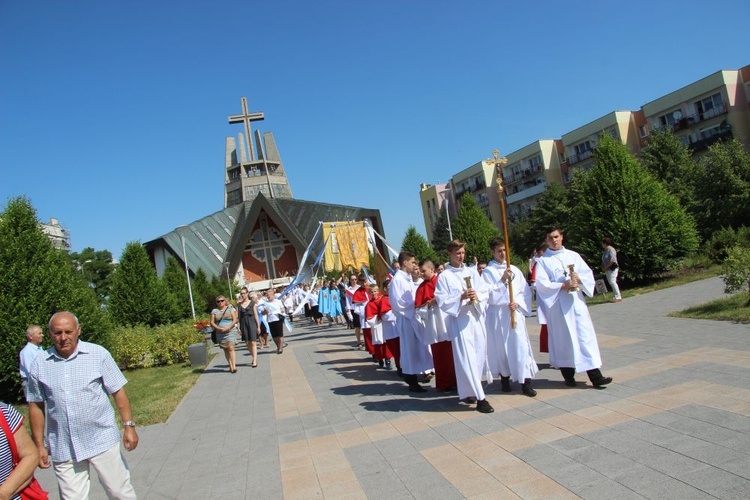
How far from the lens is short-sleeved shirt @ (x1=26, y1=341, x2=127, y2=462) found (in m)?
3.83

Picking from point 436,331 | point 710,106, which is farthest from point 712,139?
point 436,331

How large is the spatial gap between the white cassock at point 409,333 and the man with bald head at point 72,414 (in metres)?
4.90

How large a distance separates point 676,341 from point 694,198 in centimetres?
2507

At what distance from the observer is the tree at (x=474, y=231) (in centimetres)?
3259

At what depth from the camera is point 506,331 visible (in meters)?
7.28

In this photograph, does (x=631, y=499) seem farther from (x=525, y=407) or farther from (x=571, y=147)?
(x=571, y=147)

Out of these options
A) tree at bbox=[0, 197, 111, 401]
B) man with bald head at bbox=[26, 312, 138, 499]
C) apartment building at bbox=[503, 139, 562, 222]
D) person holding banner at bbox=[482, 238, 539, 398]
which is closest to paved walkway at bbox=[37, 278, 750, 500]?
person holding banner at bbox=[482, 238, 539, 398]

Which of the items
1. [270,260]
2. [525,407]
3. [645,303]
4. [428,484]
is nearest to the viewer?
[428,484]

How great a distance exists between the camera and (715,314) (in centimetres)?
1009

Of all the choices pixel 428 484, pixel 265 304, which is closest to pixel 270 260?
pixel 265 304

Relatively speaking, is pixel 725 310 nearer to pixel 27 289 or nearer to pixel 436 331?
pixel 436 331

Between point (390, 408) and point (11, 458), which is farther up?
point (11, 458)

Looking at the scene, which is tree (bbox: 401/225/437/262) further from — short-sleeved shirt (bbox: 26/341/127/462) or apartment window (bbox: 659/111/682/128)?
short-sleeved shirt (bbox: 26/341/127/462)

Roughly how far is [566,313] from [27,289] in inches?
401
